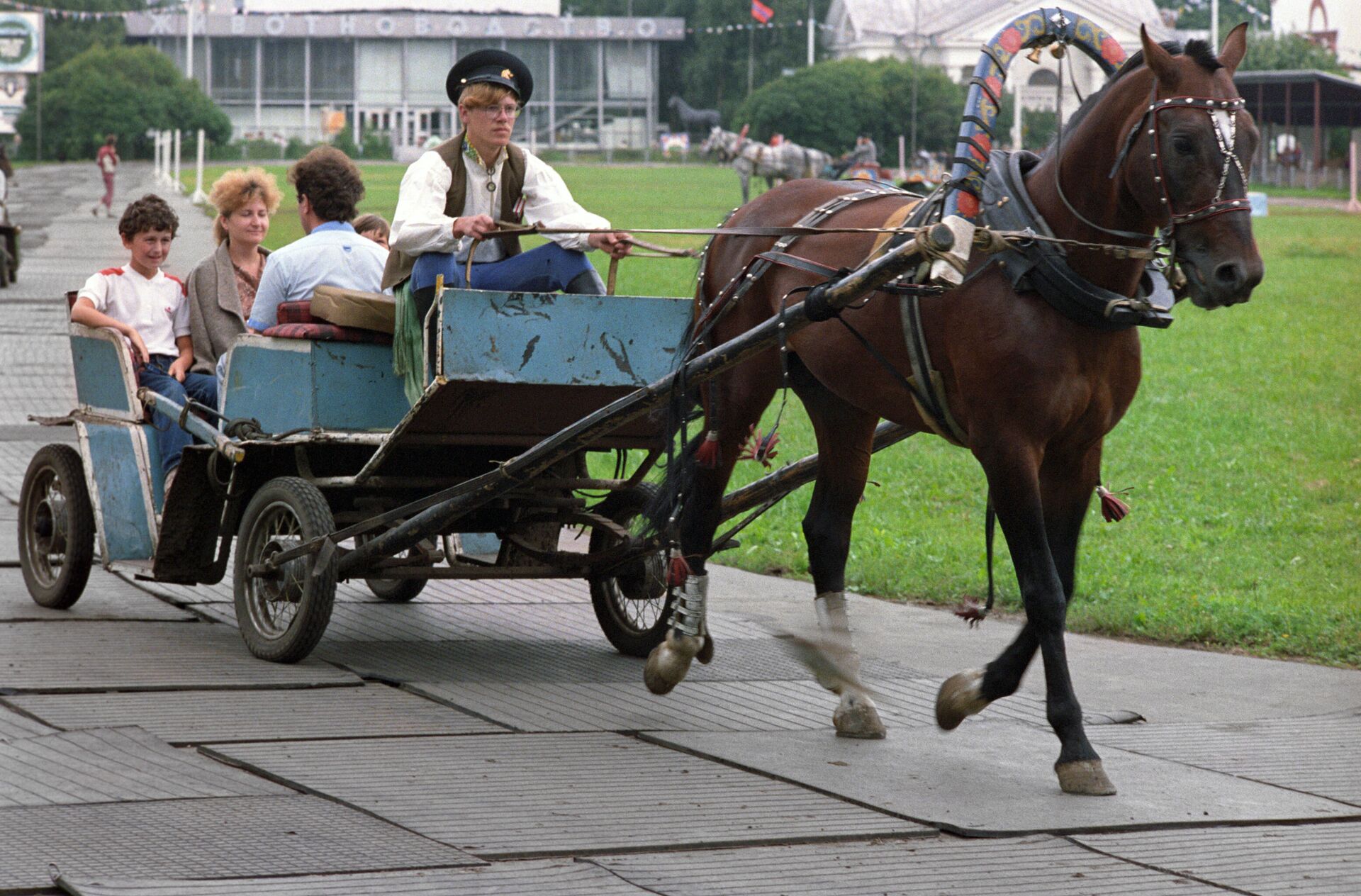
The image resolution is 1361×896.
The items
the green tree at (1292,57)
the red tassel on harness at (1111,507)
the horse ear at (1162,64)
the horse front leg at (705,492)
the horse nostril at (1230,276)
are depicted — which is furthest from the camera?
the green tree at (1292,57)

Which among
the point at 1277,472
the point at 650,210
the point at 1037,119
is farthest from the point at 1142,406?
the point at 1037,119

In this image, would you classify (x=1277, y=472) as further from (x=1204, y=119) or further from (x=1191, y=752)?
(x=1204, y=119)

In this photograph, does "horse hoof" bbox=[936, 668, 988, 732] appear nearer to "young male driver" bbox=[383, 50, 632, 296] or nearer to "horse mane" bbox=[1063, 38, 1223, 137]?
"horse mane" bbox=[1063, 38, 1223, 137]

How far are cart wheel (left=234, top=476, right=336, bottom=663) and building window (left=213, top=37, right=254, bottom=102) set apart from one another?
112625 mm

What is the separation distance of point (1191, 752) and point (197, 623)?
14.0 ft

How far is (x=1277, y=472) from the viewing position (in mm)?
12234

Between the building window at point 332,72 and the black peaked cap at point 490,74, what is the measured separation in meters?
111

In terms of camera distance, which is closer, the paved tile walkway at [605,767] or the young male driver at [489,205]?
the paved tile walkway at [605,767]

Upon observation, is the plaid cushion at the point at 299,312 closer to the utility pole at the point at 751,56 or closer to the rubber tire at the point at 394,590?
the rubber tire at the point at 394,590

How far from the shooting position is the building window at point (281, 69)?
115 meters

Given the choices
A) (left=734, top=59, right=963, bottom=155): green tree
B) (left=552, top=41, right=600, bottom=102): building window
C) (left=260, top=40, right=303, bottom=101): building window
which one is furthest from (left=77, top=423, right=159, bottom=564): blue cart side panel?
(left=260, top=40, right=303, bottom=101): building window

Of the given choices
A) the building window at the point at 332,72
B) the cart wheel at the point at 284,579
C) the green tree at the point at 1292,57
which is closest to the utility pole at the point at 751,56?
the building window at the point at 332,72

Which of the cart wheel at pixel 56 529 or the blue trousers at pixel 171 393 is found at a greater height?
the blue trousers at pixel 171 393

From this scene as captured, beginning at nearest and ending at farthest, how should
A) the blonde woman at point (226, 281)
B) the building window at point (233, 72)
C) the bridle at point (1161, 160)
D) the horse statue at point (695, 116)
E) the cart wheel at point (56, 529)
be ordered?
the bridle at point (1161, 160), the cart wheel at point (56, 529), the blonde woman at point (226, 281), the horse statue at point (695, 116), the building window at point (233, 72)
